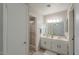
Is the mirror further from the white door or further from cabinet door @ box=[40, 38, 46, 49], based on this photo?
the white door

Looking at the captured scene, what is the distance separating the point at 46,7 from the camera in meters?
1.17

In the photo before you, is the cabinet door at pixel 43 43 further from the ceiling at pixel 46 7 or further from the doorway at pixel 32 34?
the ceiling at pixel 46 7

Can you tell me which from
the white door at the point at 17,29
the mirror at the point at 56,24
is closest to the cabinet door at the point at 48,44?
the mirror at the point at 56,24

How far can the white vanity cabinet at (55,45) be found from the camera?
1165 millimetres

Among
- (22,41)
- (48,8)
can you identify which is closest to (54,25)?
(48,8)

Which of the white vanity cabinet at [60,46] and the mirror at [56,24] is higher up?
the mirror at [56,24]

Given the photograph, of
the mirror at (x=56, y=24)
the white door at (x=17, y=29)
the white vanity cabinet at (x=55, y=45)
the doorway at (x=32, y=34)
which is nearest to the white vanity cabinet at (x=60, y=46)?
the white vanity cabinet at (x=55, y=45)

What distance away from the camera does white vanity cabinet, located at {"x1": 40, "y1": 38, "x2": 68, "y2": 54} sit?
117 centimetres

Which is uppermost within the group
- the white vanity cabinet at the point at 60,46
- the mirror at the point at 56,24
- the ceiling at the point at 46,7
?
the ceiling at the point at 46,7

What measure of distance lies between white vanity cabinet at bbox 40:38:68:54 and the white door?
243 millimetres

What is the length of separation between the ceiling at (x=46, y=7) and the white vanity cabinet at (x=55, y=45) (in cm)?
37

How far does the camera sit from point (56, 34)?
A: 121 cm

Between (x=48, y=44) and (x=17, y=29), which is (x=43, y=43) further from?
(x=17, y=29)
